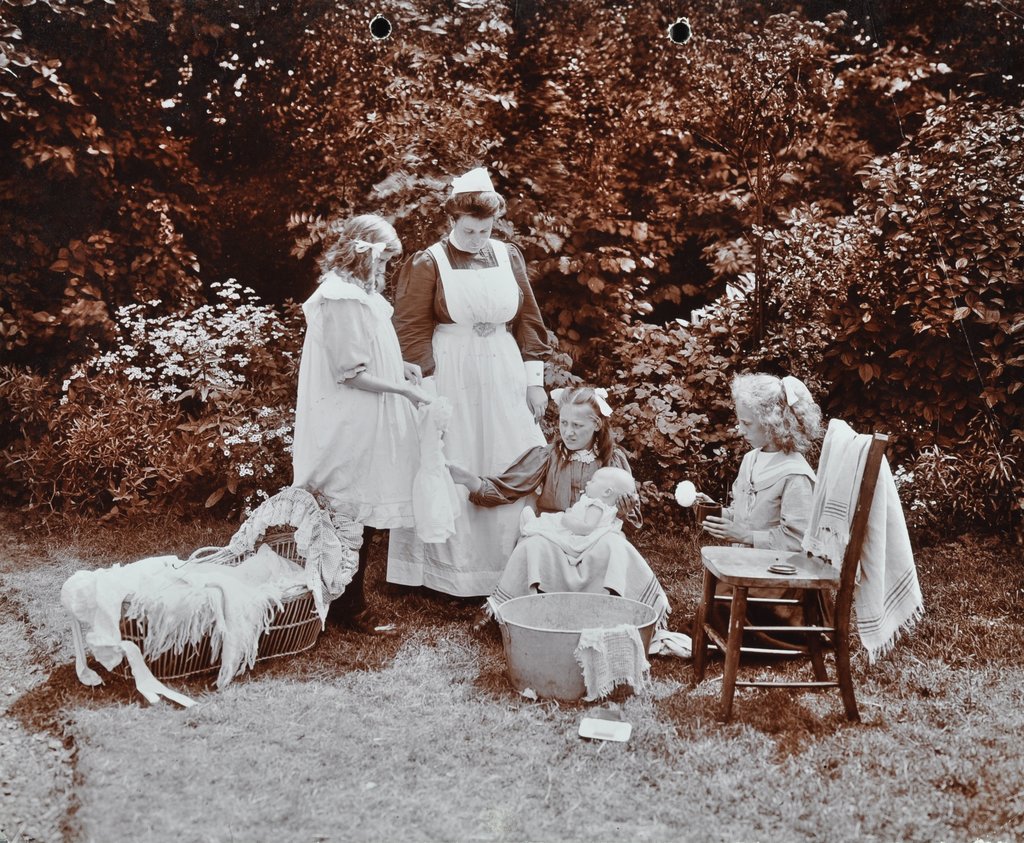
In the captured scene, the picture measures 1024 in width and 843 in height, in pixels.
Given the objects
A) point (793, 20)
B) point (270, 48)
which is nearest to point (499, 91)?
point (270, 48)

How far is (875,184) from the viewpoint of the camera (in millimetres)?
5672

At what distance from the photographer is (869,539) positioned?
3072 millimetres

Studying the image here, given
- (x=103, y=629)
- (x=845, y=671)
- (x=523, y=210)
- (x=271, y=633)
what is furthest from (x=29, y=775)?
(x=523, y=210)

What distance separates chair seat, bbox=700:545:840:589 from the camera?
3.00m

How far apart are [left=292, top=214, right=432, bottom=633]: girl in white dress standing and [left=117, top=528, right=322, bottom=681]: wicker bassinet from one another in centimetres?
38

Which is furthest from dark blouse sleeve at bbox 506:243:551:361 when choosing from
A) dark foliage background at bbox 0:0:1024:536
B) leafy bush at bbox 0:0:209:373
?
leafy bush at bbox 0:0:209:373

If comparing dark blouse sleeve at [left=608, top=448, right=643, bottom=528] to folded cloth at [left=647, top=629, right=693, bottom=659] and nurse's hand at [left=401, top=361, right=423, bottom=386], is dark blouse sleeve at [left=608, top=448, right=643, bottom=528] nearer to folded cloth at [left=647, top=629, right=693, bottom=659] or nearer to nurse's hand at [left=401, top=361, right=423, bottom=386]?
folded cloth at [left=647, top=629, right=693, bottom=659]

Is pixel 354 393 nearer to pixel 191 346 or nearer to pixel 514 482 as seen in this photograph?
pixel 514 482

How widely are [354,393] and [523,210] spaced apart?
225 cm

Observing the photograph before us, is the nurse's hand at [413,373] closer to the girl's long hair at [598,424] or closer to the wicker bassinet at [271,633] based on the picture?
the girl's long hair at [598,424]

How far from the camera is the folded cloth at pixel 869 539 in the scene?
9.98 ft

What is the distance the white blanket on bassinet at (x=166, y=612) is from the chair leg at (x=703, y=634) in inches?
62.1

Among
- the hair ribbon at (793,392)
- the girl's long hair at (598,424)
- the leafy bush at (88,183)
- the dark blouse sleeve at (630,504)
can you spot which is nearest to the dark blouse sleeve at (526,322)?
the girl's long hair at (598,424)

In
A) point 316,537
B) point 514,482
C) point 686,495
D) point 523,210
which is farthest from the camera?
point 523,210
